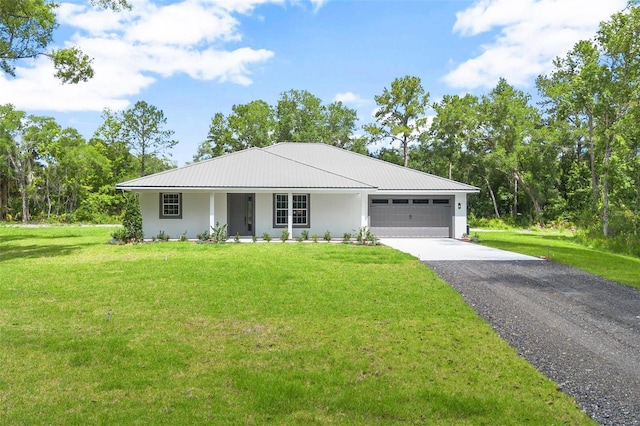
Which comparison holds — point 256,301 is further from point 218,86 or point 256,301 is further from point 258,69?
point 218,86

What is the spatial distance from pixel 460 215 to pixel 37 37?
63.8ft

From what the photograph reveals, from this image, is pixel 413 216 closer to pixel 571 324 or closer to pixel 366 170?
pixel 366 170

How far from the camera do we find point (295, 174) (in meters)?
20.2

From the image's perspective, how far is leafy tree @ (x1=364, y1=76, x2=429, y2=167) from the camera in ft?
130

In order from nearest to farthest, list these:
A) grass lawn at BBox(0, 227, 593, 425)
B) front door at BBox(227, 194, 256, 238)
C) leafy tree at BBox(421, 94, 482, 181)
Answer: grass lawn at BBox(0, 227, 593, 425), front door at BBox(227, 194, 256, 238), leafy tree at BBox(421, 94, 482, 181)

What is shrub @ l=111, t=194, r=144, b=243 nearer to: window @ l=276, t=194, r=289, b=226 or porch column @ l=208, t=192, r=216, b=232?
porch column @ l=208, t=192, r=216, b=232

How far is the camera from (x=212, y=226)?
18203 millimetres

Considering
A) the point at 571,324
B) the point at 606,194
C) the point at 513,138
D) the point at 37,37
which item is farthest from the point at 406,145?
the point at 571,324

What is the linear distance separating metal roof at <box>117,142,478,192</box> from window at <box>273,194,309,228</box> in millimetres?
918

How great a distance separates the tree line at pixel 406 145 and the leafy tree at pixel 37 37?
22.0 m

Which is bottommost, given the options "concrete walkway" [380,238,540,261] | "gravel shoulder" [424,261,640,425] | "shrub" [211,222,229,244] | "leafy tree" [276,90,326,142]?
"gravel shoulder" [424,261,640,425]

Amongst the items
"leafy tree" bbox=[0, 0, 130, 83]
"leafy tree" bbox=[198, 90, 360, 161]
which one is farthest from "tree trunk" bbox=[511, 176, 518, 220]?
"leafy tree" bbox=[0, 0, 130, 83]

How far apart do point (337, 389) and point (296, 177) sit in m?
16.0

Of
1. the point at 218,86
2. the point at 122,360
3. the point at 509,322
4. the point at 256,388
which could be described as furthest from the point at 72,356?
the point at 218,86
